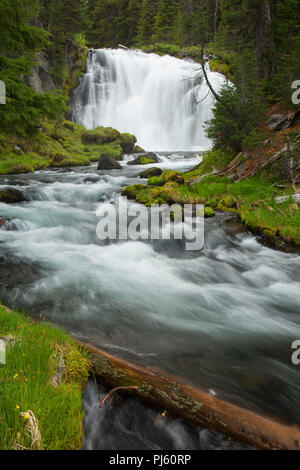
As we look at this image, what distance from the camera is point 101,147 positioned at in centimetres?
2402

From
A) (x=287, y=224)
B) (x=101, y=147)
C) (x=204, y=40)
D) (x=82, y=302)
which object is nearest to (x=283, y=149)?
(x=287, y=224)

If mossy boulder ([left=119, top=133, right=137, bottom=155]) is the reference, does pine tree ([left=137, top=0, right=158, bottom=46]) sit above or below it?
above

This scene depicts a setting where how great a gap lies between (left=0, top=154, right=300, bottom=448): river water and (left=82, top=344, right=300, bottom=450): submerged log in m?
0.49

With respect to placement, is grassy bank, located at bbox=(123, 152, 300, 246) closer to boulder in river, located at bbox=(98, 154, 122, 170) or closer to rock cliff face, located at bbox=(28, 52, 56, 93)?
boulder in river, located at bbox=(98, 154, 122, 170)

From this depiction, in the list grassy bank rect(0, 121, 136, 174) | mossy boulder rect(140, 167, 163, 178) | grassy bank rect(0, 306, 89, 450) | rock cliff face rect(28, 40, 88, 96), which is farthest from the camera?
rock cliff face rect(28, 40, 88, 96)

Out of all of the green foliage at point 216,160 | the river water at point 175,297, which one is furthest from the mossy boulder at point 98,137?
the river water at point 175,297

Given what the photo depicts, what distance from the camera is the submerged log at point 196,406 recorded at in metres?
1.83

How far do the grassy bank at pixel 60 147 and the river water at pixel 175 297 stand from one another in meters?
8.64

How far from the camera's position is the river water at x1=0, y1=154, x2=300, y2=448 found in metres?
3.11

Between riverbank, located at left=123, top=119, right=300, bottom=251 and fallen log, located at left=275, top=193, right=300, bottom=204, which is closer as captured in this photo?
riverbank, located at left=123, top=119, right=300, bottom=251

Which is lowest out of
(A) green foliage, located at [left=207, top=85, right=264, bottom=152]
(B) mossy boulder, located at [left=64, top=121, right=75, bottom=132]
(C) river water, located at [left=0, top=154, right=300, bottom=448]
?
(C) river water, located at [left=0, top=154, right=300, bottom=448]

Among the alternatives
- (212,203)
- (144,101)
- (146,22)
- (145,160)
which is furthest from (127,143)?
(146,22)

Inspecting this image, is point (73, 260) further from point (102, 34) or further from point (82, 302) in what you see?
point (102, 34)

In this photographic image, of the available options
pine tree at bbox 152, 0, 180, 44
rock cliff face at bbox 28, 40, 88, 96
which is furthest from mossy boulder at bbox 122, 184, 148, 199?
pine tree at bbox 152, 0, 180, 44
